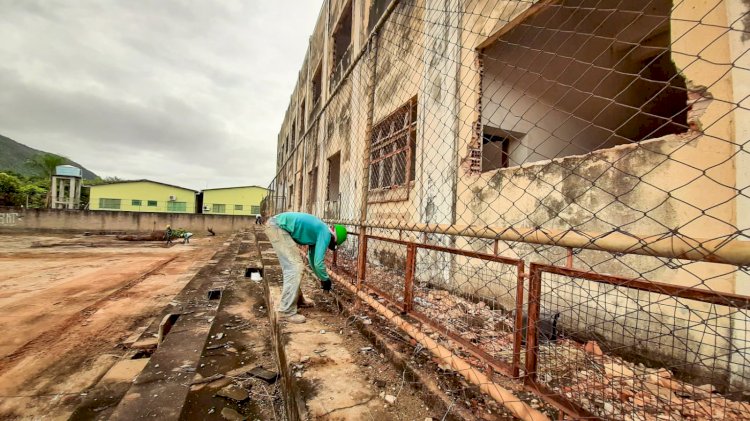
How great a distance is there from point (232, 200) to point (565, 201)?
37.3 m

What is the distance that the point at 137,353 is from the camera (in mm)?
3404

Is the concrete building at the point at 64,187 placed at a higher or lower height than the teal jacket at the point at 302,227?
higher

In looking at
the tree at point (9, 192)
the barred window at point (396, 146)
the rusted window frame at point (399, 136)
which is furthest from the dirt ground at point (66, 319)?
the tree at point (9, 192)

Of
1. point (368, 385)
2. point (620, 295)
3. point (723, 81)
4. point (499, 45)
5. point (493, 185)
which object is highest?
point (499, 45)

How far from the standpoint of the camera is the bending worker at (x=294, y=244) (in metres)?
2.87

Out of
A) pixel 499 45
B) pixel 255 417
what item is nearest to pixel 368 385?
pixel 255 417

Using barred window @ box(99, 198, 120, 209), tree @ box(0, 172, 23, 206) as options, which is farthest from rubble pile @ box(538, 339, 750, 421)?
barred window @ box(99, 198, 120, 209)

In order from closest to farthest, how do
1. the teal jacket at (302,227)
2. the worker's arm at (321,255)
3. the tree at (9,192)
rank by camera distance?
the worker's arm at (321,255), the teal jacket at (302,227), the tree at (9,192)

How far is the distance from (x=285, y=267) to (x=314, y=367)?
1285 mm

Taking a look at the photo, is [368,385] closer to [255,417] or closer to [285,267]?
[255,417]

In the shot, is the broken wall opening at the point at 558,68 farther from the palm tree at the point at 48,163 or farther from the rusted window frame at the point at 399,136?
the palm tree at the point at 48,163

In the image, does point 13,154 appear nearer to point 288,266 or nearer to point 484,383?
point 288,266

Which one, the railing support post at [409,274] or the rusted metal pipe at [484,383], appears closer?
the rusted metal pipe at [484,383]

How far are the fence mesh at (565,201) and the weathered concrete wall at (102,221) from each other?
22477 mm
